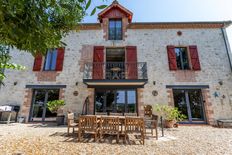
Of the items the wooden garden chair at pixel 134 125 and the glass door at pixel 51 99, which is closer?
the wooden garden chair at pixel 134 125

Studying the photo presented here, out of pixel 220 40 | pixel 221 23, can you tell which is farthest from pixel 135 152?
pixel 221 23

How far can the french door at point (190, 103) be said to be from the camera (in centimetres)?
824

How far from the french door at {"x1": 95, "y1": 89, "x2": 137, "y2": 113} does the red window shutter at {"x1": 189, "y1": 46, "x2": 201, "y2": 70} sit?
4.40 metres

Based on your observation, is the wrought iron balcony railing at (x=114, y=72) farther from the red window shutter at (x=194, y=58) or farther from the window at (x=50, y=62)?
the red window shutter at (x=194, y=58)

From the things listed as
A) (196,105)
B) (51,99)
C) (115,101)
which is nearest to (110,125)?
(115,101)

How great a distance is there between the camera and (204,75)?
8625mm

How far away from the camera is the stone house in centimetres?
833

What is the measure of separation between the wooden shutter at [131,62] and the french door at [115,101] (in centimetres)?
105

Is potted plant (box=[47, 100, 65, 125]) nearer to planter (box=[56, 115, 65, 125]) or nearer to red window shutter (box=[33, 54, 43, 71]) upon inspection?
planter (box=[56, 115, 65, 125])

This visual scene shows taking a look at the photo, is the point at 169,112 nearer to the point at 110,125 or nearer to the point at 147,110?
the point at 147,110

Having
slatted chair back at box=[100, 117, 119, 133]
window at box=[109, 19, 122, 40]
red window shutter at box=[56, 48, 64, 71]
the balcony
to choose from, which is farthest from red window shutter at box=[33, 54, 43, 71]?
slatted chair back at box=[100, 117, 119, 133]

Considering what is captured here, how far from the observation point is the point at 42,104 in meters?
8.71

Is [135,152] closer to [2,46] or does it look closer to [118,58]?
[2,46]

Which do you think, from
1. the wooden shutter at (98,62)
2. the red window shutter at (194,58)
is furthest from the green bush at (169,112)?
the wooden shutter at (98,62)
